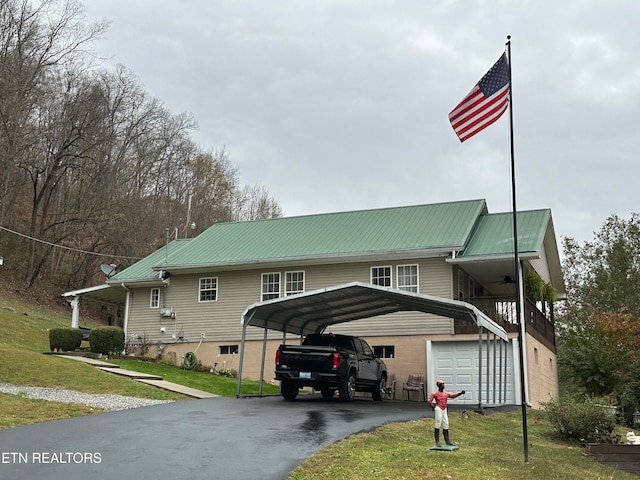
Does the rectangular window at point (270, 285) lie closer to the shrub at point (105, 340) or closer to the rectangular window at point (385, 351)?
the rectangular window at point (385, 351)

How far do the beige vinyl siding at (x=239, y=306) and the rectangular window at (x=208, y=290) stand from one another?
155mm

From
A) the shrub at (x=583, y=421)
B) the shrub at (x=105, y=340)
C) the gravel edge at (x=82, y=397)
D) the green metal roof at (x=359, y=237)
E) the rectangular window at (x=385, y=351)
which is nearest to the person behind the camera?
the gravel edge at (x=82, y=397)

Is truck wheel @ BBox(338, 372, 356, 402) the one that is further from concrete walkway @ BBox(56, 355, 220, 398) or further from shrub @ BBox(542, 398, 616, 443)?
shrub @ BBox(542, 398, 616, 443)

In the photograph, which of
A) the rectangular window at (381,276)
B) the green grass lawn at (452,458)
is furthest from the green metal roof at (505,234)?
the green grass lawn at (452,458)

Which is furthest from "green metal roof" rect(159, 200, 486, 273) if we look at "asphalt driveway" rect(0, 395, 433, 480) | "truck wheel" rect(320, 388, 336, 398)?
"asphalt driveway" rect(0, 395, 433, 480)

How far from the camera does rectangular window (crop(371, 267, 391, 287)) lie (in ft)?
79.4

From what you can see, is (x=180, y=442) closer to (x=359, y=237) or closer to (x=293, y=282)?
(x=293, y=282)

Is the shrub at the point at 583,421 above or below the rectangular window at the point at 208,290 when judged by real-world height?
below

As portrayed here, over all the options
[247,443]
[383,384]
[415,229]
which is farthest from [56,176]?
[247,443]

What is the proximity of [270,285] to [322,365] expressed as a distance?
28.6 feet

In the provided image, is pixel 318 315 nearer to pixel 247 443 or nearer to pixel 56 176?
pixel 247 443

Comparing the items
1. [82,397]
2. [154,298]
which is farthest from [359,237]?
[82,397]

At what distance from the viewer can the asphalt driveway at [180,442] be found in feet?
27.7

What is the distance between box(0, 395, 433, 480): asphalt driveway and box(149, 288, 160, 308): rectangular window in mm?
12437
